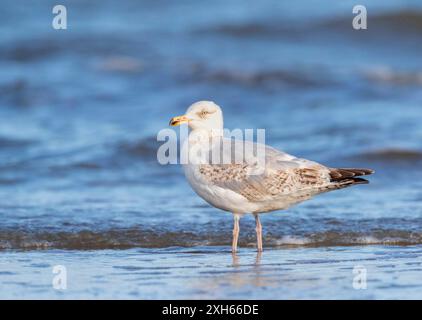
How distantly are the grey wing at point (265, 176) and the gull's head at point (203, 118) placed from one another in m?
0.43

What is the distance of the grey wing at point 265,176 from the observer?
22.3 ft

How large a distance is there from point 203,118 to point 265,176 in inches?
31.1

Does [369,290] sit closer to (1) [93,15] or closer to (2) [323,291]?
(2) [323,291]

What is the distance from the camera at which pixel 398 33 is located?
59.8ft

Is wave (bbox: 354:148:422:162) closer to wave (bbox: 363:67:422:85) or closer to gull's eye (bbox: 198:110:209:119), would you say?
gull's eye (bbox: 198:110:209:119)

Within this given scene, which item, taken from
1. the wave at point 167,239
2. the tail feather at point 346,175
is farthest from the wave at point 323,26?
the tail feather at point 346,175

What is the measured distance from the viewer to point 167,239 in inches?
301

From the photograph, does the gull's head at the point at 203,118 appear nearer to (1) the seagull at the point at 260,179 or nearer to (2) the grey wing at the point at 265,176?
(1) the seagull at the point at 260,179

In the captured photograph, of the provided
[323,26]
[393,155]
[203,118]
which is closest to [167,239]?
[203,118]

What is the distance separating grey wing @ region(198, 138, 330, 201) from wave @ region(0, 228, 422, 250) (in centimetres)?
84

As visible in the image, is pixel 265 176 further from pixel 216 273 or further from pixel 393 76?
pixel 393 76

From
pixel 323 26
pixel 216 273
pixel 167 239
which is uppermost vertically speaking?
pixel 323 26

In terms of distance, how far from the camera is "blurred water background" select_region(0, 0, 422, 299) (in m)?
6.37
